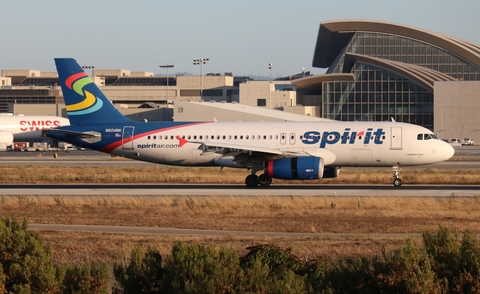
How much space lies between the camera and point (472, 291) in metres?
15.1

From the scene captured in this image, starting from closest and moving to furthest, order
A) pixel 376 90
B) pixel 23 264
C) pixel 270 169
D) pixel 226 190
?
pixel 23 264
pixel 226 190
pixel 270 169
pixel 376 90

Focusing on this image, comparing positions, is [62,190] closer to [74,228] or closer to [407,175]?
[74,228]

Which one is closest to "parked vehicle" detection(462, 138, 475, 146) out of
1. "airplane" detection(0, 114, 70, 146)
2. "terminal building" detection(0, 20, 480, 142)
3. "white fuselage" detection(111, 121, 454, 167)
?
"terminal building" detection(0, 20, 480, 142)

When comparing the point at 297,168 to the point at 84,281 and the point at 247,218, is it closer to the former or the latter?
the point at 247,218

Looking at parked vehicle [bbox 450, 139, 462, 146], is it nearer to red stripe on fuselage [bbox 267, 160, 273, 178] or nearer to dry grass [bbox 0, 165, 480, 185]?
dry grass [bbox 0, 165, 480, 185]

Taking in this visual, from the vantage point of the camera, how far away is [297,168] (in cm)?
4322

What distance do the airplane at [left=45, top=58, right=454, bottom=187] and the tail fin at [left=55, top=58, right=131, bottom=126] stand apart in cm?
6

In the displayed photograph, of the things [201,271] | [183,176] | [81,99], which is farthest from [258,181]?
[201,271]

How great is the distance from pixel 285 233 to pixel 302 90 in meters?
114

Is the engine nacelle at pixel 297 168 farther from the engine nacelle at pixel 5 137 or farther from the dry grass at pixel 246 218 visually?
the engine nacelle at pixel 5 137

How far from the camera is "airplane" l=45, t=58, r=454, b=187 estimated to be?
45281 millimetres

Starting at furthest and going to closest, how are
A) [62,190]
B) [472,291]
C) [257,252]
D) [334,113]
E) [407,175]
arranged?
[334,113]
[407,175]
[62,190]
[257,252]
[472,291]

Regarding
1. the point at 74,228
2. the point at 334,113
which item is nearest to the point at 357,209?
the point at 74,228

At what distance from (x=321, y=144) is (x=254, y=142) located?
416 cm
